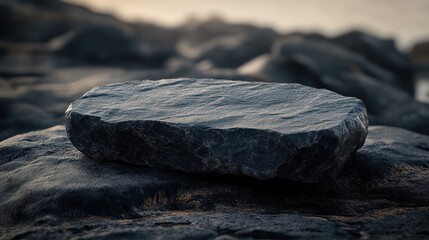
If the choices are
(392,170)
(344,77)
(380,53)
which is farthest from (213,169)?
(380,53)

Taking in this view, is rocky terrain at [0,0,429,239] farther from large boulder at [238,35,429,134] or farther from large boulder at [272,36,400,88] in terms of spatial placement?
large boulder at [272,36,400,88]

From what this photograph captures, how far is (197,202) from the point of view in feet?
8.74

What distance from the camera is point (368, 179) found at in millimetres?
3035

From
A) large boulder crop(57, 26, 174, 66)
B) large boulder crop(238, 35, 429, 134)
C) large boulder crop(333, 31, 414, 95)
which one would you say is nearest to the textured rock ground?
large boulder crop(238, 35, 429, 134)

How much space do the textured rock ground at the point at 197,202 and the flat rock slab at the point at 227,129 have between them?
0.16m

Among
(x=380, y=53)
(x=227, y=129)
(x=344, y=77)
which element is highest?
(x=227, y=129)

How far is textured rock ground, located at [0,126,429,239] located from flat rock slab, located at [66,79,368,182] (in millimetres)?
159

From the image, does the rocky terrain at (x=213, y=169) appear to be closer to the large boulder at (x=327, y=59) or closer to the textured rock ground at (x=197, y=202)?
the textured rock ground at (x=197, y=202)

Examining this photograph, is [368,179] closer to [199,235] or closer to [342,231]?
[342,231]

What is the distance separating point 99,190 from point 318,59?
715 centimetres

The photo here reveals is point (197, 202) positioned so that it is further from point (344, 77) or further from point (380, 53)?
point (380, 53)

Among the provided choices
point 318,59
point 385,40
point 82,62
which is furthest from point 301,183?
point 82,62

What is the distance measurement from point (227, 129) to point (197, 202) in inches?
17.0

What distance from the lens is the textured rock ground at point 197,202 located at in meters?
2.31
